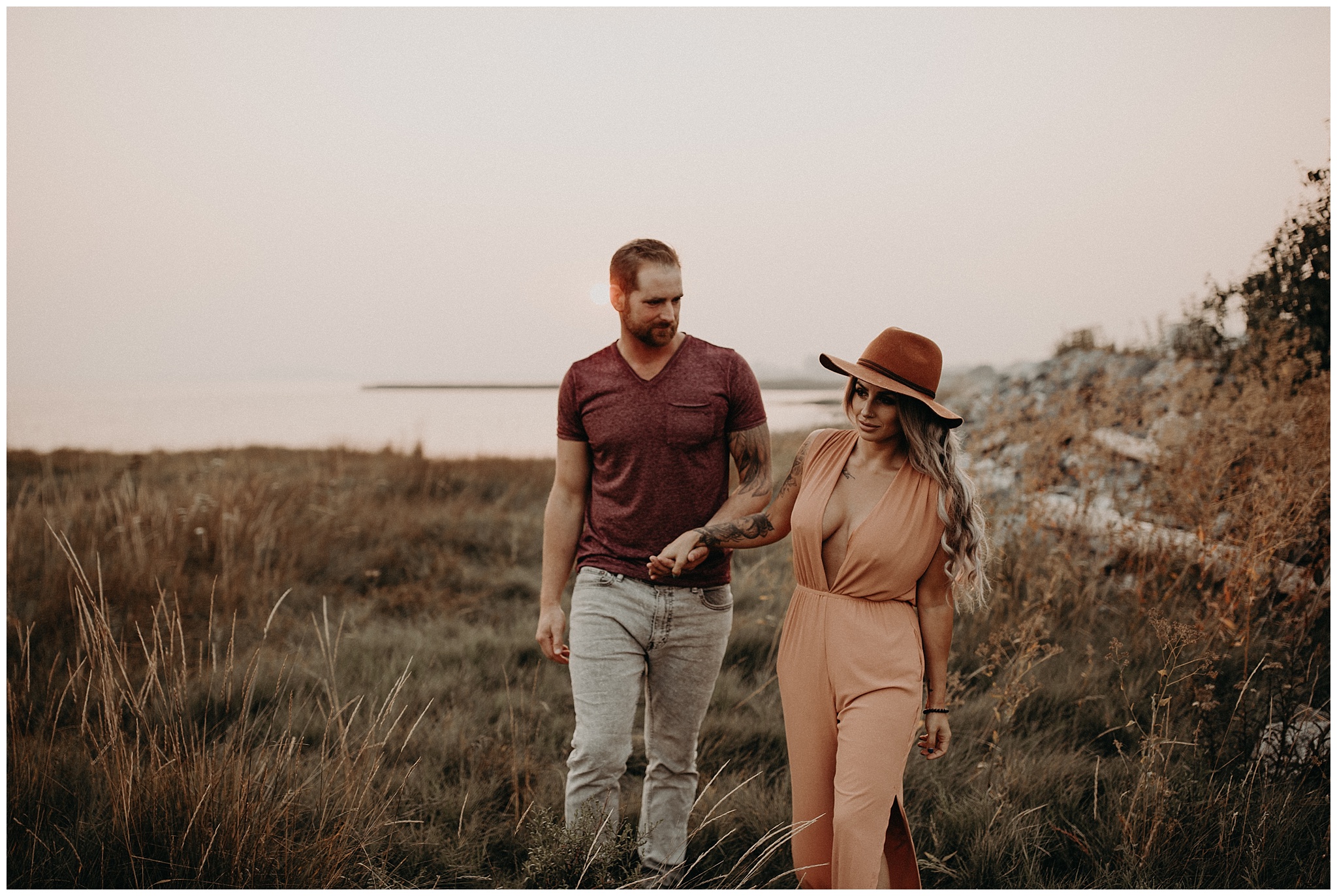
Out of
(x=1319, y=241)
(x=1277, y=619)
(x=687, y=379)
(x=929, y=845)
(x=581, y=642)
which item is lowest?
(x=929, y=845)

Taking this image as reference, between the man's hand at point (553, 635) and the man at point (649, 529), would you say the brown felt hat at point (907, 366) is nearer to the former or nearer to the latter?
the man at point (649, 529)

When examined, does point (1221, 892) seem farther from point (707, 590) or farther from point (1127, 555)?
point (1127, 555)

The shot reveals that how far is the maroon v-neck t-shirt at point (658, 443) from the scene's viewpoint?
306cm

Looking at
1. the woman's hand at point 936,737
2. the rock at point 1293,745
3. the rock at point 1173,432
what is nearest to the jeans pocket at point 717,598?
the woman's hand at point 936,737

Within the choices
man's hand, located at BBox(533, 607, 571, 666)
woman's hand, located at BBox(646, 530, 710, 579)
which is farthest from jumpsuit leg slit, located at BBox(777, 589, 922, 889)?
man's hand, located at BBox(533, 607, 571, 666)

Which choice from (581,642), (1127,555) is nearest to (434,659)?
(581,642)

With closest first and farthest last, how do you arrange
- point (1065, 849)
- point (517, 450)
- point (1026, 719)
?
1. point (1065, 849)
2. point (1026, 719)
3. point (517, 450)

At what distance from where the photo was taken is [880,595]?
264 centimetres

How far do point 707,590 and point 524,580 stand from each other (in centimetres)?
432

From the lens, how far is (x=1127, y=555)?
5551 millimetres

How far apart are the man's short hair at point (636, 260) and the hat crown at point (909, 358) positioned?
32.7 inches

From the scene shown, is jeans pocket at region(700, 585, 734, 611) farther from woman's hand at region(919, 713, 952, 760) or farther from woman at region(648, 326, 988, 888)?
woman's hand at region(919, 713, 952, 760)

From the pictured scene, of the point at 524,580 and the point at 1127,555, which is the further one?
the point at 524,580

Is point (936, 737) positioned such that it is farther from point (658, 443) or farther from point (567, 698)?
point (567, 698)
